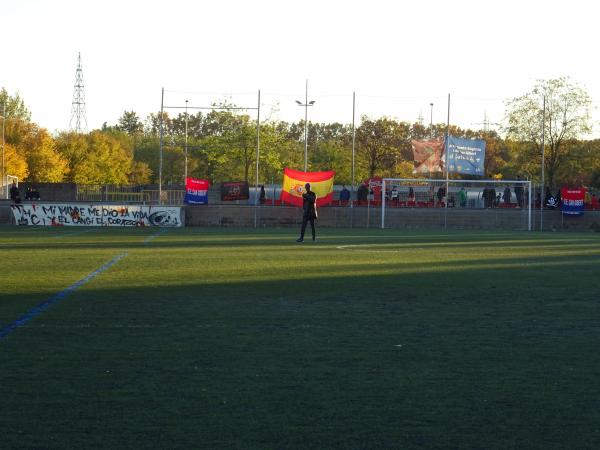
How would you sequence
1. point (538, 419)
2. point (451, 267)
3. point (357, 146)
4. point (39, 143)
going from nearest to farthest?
point (538, 419), point (451, 267), point (357, 146), point (39, 143)

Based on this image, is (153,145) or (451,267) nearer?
(451,267)

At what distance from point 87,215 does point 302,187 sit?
10.5 m

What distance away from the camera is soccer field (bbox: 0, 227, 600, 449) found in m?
6.03

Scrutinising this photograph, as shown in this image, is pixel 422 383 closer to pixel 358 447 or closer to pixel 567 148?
pixel 358 447

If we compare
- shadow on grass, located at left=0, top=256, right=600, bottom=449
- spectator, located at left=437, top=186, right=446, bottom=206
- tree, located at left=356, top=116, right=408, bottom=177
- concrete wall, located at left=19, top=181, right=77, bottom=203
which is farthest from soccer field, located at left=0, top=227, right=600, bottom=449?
tree, located at left=356, top=116, right=408, bottom=177

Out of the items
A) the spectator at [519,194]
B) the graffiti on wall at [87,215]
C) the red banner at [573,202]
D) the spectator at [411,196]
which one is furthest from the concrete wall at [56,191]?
the red banner at [573,202]

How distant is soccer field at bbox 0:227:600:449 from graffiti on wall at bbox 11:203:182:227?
2564 cm

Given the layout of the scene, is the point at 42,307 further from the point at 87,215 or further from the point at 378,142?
the point at 378,142

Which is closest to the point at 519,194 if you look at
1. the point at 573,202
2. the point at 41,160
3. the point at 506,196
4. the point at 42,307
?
the point at 506,196

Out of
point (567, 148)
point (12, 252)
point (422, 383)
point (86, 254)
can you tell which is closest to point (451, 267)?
point (86, 254)

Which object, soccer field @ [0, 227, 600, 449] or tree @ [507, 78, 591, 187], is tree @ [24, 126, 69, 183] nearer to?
tree @ [507, 78, 591, 187]

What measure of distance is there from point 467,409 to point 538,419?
0.49 metres

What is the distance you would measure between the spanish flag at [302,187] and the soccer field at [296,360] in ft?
97.4

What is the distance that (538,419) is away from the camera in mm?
6367
